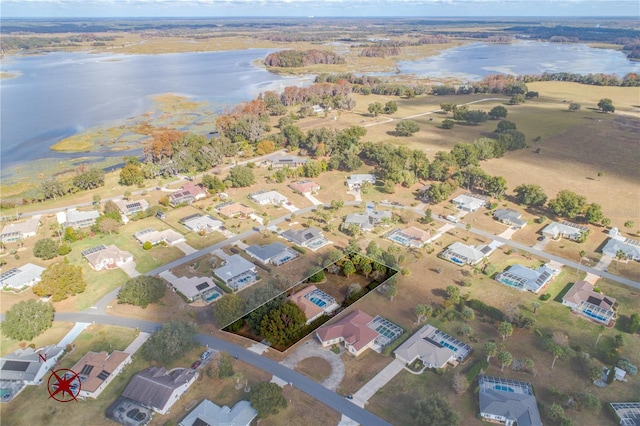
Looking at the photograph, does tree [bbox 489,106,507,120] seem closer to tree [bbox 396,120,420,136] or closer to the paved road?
tree [bbox 396,120,420,136]

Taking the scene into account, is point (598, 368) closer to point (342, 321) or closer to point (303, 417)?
point (342, 321)

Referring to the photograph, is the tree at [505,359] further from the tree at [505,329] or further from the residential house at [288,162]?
the residential house at [288,162]

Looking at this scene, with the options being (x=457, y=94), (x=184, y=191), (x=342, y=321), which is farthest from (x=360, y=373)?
(x=457, y=94)

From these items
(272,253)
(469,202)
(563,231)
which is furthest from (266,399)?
(563,231)

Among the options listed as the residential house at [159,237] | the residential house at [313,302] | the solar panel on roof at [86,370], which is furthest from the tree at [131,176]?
the residential house at [313,302]

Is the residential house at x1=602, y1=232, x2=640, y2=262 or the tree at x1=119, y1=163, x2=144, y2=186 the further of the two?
the tree at x1=119, y1=163, x2=144, y2=186

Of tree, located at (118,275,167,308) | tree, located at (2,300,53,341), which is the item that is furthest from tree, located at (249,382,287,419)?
tree, located at (2,300,53,341)

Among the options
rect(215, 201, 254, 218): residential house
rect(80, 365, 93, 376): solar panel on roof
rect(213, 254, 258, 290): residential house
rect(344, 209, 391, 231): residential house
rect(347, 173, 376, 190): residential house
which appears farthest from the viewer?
rect(347, 173, 376, 190): residential house
